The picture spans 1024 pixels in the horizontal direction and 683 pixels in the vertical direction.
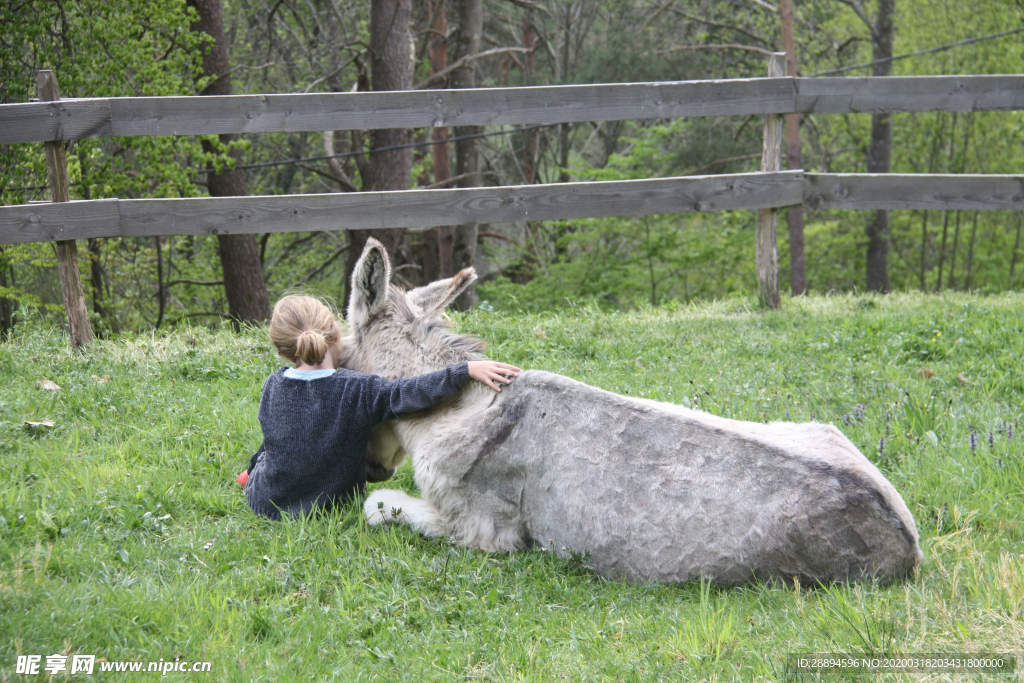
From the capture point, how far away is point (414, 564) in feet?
11.7

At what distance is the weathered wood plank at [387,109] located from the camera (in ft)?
22.2

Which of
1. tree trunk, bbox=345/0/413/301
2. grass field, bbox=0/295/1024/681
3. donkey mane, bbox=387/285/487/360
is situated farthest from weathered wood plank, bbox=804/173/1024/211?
tree trunk, bbox=345/0/413/301

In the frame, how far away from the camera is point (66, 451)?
4645 mm

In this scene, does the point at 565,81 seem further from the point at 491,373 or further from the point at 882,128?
the point at 491,373

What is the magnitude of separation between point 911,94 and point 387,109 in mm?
5257

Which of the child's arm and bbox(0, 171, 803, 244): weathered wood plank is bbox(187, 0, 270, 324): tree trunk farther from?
the child's arm

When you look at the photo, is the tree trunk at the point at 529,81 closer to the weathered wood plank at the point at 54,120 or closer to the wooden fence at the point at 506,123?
the wooden fence at the point at 506,123

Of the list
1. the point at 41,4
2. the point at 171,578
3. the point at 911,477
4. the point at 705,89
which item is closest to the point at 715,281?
the point at 705,89

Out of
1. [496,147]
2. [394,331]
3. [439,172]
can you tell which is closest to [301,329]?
[394,331]

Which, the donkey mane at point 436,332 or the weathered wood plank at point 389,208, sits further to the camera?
the weathered wood plank at point 389,208

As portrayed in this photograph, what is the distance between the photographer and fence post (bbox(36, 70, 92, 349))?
6793 millimetres

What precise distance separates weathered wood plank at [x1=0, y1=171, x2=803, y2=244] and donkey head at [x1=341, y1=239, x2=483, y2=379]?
9.66 ft

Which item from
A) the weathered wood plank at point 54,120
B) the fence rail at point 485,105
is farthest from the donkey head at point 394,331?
the weathered wood plank at point 54,120

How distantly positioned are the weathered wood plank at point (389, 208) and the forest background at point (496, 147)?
370 cm
